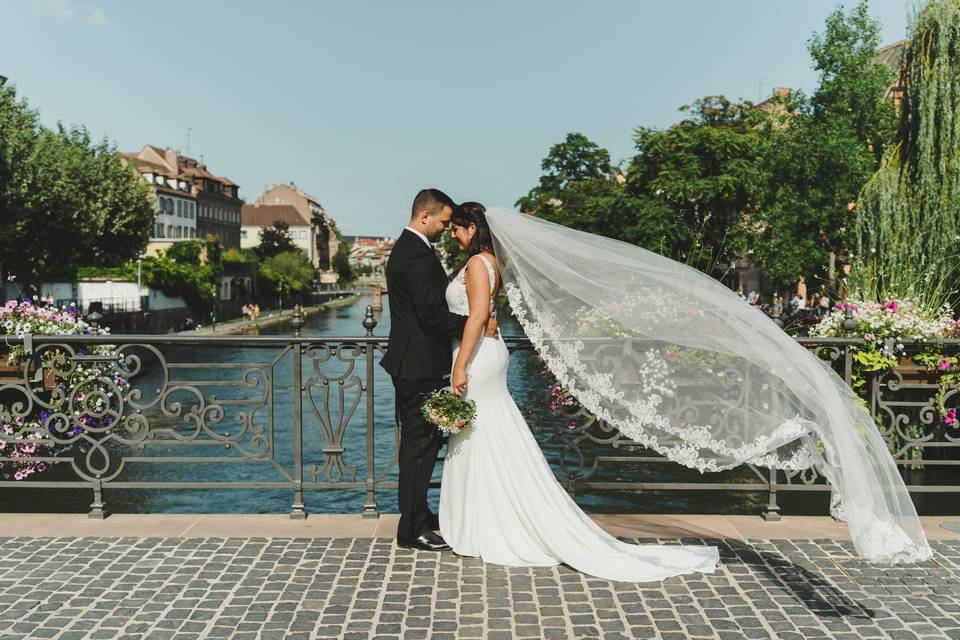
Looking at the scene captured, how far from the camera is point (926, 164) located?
1833 centimetres

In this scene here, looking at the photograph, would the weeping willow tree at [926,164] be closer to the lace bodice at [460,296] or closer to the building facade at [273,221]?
the lace bodice at [460,296]

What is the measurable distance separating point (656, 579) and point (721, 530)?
1170 mm

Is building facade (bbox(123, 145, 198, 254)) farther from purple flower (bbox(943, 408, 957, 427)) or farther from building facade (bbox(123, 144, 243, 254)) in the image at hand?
purple flower (bbox(943, 408, 957, 427))

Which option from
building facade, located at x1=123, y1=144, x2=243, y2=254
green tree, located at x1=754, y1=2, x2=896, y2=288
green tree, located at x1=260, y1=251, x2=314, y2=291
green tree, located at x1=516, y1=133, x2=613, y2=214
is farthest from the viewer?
green tree, located at x1=260, y1=251, x2=314, y2=291

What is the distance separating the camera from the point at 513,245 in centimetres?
513

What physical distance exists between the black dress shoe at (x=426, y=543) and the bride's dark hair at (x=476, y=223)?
189 centimetres

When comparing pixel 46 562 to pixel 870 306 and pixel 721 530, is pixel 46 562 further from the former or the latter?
pixel 870 306

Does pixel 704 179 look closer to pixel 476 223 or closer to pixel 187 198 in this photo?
pixel 476 223

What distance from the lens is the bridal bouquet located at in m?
4.96

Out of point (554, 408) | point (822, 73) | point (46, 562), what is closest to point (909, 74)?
point (822, 73)

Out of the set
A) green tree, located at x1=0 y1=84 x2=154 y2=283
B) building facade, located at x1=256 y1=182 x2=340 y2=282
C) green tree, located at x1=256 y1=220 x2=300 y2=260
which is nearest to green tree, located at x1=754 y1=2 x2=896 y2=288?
green tree, located at x1=0 y1=84 x2=154 y2=283

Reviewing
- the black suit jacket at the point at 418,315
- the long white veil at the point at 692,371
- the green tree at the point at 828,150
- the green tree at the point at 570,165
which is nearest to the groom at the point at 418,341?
the black suit jacket at the point at 418,315

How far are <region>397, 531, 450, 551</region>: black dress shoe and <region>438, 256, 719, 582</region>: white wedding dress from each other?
7 centimetres

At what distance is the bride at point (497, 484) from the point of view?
4.90 meters
